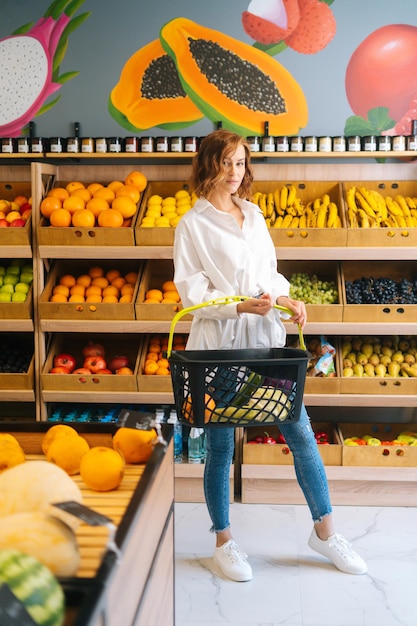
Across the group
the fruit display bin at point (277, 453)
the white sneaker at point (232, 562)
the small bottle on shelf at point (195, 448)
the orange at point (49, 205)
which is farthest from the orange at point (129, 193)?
the white sneaker at point (232, 562)

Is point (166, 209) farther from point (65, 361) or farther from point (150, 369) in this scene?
point (65, 361)

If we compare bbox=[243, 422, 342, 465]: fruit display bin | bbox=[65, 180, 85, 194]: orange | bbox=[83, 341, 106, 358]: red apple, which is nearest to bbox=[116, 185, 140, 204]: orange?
bbox=[65, 180, 85, 194]: orange

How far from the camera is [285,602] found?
8.84 ft

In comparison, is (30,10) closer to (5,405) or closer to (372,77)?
(372,77)

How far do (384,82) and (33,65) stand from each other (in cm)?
212

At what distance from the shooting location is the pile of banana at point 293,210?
12.6 feet

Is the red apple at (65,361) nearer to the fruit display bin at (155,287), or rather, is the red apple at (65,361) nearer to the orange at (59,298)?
the orange at (59,298)

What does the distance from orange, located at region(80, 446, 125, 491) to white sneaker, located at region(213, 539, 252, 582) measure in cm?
161

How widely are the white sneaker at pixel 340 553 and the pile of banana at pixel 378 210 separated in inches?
64.0

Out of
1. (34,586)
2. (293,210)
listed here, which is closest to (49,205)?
(293,210)

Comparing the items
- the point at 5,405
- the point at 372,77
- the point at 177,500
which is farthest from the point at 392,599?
the point at 372,77

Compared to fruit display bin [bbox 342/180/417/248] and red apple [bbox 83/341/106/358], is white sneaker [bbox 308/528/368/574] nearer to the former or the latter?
fruit display bin [bbox 342/180/417/248]

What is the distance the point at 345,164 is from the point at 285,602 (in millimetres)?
2359

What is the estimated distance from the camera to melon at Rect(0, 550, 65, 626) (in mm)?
901
